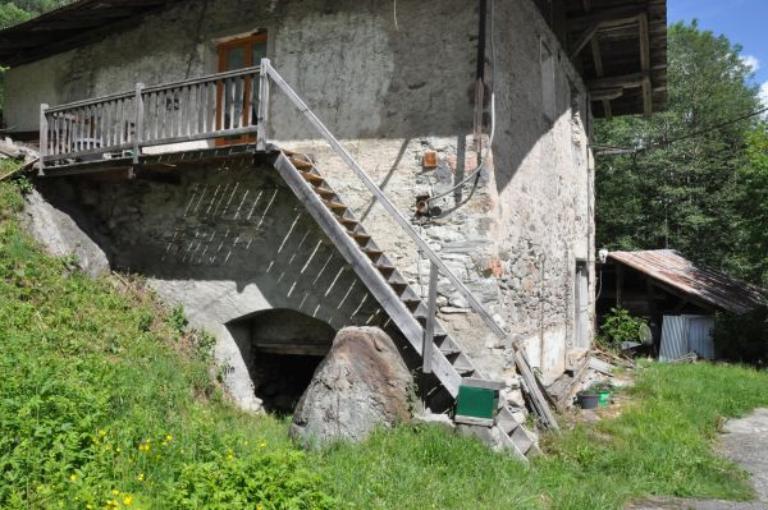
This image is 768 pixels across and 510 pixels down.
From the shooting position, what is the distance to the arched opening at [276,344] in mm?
8828

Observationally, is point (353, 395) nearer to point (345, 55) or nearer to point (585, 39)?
point (345, 55)

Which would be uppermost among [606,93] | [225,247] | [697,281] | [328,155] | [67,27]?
[67,27]

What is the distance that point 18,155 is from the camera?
9.80 m

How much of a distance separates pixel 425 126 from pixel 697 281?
11.9 metres

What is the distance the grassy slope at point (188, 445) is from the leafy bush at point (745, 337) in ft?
21.6

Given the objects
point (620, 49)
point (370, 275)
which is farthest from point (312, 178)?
point (620, 49)

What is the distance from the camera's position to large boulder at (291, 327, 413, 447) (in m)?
6.15

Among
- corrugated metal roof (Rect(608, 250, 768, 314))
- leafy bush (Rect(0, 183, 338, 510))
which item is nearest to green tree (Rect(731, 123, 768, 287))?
corrugated metal roof (Rect(608, 250, 768, 314))

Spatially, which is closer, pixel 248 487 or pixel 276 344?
pixel 248 487

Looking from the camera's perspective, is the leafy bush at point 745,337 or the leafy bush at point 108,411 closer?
the leafy bush at point 108,411

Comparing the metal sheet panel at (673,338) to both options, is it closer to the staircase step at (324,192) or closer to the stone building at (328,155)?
the stone building at (328,155)

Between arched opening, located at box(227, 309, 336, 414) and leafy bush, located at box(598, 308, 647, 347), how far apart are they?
8344 mm

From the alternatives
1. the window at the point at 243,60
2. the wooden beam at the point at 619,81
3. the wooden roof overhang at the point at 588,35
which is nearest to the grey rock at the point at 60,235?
the window at the point at 243,60

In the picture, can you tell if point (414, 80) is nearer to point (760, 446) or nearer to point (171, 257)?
point (171, 257)
